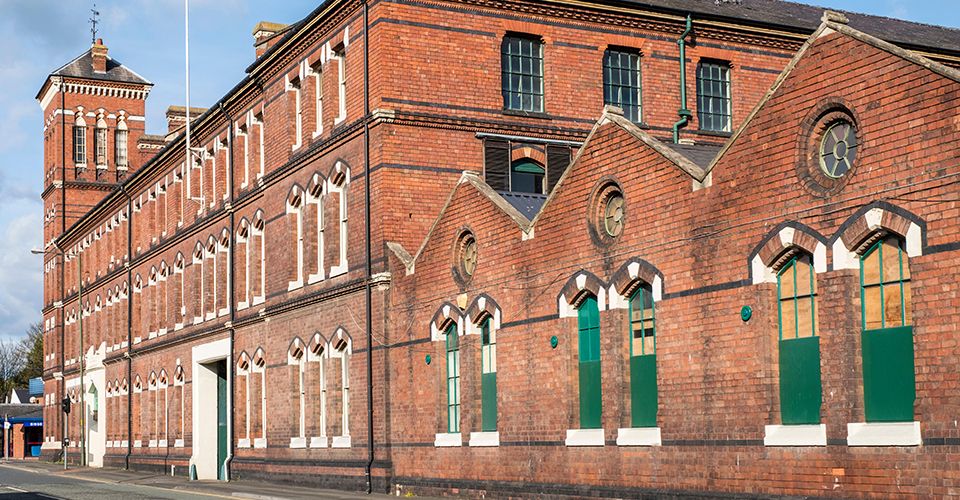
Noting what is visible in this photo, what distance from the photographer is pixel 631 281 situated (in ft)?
69.2

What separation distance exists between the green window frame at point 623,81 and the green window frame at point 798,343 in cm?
1440

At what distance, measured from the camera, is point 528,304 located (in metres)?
24.0

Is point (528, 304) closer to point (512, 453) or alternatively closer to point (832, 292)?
point (512, 453)

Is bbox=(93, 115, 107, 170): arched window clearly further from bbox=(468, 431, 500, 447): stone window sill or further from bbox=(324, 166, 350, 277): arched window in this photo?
bbox=(468, 431, 500, 447): stone window sill

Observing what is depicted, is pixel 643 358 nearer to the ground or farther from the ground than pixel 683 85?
nearer to the ground

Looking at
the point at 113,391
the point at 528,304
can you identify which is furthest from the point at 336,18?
the point at 113,391

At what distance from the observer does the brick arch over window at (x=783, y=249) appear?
17141 millimetres

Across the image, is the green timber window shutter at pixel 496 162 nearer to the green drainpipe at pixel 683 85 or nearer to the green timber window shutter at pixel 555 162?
the green timber window shutter at pixel 555 162

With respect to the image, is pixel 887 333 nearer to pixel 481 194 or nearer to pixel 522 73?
pixel 481 194

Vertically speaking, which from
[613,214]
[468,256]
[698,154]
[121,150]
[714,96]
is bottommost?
[468,256]

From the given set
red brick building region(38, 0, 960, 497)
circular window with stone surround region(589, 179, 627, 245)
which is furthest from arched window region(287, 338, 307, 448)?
circular window with stone surround region(589, 179, 627, 245)

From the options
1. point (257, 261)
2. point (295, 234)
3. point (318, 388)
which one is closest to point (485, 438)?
point (318, 388)

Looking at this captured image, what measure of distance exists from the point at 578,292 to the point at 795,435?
5.80 m

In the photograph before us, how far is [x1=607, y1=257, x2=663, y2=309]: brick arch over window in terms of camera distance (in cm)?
2039
